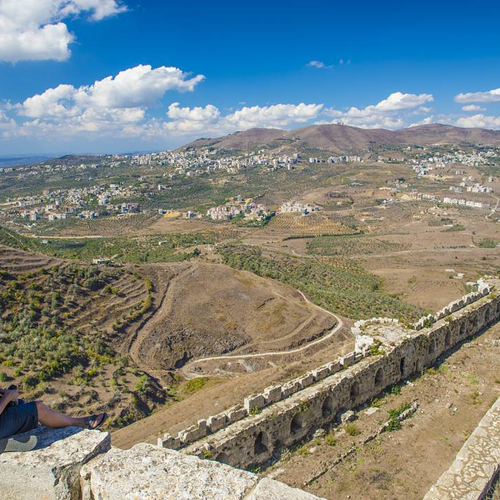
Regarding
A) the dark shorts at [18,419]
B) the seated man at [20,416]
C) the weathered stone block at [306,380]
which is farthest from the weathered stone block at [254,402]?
the dark shorts at [18,419]

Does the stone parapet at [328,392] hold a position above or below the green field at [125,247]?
above

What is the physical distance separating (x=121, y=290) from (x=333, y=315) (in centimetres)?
1921

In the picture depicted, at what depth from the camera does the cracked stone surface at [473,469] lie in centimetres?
779

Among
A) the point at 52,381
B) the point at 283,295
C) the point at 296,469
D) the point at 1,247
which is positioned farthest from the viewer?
the point at 283,295

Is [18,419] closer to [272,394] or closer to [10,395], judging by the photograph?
[10,395]

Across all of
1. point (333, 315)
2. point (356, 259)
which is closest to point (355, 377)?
point (333, 315)

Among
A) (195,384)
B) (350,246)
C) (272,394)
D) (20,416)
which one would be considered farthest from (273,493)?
(350,246)

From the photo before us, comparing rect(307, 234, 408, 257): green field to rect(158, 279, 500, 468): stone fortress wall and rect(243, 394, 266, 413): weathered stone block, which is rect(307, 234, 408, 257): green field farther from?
rect(243, 394, 266, 413): weathered stone block

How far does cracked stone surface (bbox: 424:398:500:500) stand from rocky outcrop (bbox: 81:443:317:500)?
6.28m

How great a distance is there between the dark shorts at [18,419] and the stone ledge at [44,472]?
287 mm

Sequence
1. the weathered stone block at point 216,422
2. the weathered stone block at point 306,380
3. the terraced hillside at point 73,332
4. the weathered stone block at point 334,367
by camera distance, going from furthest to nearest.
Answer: the terraced hillside at point 73,332 → the weathered stone block at point 334,367 → the weathered stone block at point 306,380 → the weathered stone block at point 216,422

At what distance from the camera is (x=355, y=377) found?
12.4m

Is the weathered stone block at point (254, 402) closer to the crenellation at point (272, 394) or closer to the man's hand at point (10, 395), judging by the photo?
the crenellation at point (272, 394)

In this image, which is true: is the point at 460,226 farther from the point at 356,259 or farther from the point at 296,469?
the point at 296,469
